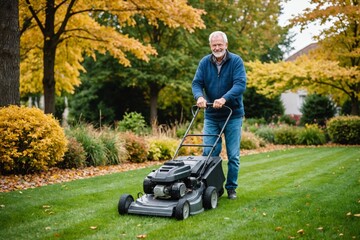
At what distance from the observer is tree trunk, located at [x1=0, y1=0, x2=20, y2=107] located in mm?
8594

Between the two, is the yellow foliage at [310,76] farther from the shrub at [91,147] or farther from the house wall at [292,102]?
the house wall at [292,102]

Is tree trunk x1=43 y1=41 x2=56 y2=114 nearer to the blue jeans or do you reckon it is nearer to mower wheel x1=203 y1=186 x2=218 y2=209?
the blue jeans

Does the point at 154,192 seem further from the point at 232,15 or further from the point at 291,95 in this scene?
the point at 291,95

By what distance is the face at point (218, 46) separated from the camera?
5434 millimetres

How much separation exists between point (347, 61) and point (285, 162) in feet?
30.8

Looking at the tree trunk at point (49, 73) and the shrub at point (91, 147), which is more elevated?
the tree trunk at point (49, 73)

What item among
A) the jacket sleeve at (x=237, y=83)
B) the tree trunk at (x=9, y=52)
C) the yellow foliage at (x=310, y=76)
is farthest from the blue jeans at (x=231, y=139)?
the yellow foliage at (x=310, y=76)

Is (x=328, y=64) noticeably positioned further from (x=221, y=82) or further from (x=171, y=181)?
(x=171, y=181)

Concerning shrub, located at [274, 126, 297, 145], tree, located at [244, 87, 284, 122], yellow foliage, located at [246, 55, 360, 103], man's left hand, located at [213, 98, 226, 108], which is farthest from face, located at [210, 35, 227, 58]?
tree, located at [244, 87, 284, 122]

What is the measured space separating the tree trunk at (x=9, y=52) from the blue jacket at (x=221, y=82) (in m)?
4.80

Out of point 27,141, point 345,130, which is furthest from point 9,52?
point 345,130

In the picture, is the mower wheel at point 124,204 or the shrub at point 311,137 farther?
the shrub at point 311,137

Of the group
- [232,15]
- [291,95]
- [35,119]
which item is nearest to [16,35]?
[35,119]

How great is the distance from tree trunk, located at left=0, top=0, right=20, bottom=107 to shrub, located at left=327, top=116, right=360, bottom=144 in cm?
1289
